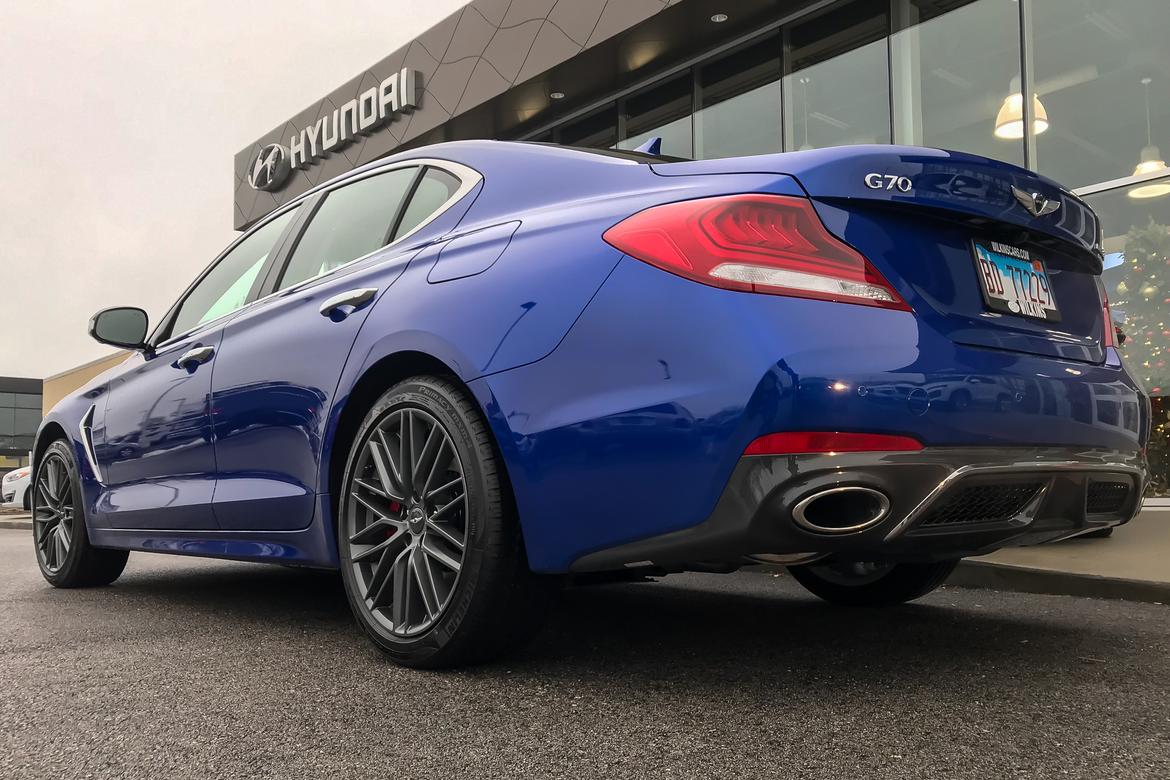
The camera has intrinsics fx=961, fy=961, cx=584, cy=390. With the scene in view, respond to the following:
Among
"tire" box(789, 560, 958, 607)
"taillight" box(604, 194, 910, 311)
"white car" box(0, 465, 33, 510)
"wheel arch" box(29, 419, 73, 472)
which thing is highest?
"taillight" box(604, 194, 910, 311)

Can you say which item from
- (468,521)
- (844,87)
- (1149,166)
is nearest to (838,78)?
(844,87)

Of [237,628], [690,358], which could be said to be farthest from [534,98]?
[690,358]

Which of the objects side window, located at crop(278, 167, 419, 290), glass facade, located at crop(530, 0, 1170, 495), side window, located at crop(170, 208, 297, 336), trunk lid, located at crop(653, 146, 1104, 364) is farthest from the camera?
glass facade, located at crop(530, 0, 1170, 495)

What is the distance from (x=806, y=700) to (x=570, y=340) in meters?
0.93

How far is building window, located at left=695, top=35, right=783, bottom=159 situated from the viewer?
1007cm

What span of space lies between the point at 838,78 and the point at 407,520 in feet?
26.8

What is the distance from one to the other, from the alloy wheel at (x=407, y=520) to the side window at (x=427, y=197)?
0.67 m

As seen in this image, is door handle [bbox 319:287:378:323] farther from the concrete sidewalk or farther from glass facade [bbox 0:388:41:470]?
glass facade [bbox 0:388:41:470]

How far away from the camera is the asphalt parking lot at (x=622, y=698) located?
5.51 feet

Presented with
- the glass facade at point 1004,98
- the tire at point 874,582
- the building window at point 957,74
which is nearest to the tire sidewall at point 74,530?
the tire at point 874,582

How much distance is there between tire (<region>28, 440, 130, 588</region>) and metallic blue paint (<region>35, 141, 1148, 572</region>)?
209 centimetres

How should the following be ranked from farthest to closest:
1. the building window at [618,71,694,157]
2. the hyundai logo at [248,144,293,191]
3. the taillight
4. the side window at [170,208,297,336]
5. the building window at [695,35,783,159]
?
1. the hyundai logo at [248,144,293,191]
2. the building window at [618,71,694,157]
3. the building window at [695,35,783,159]
4. the side window at [170,208,297,336]
5. the taillight

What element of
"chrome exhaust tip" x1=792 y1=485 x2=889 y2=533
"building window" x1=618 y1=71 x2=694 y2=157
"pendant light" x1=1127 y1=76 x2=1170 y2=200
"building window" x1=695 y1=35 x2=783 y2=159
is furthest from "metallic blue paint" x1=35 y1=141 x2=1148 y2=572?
"building window" x1=618 y1=71 x2=694 y2=157

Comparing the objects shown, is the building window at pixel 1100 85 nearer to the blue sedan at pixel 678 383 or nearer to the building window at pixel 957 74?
the building window at pixel 957 74
